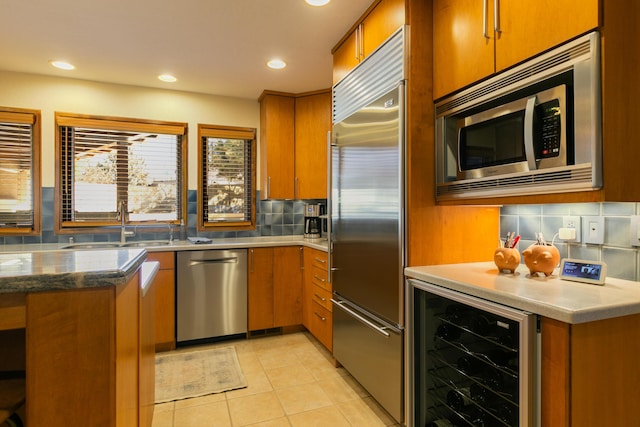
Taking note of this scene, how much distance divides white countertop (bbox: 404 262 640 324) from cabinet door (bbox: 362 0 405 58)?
1331mm

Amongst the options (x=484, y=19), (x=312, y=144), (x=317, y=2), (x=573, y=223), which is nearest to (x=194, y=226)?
(x=312, y=144)

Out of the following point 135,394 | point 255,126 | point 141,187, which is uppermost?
point 255,126

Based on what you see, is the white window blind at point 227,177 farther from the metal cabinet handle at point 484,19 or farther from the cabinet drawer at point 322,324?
the metal cabinet handle at point 484,19

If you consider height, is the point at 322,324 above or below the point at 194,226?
below

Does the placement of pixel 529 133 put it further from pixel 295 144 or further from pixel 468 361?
pixel 295 144

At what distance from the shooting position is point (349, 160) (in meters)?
2.40

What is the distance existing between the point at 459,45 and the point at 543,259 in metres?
1.09

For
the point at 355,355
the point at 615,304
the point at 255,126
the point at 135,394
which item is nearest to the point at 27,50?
the point at 255,126

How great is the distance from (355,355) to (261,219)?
2047 millimetres

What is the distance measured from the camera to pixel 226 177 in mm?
3826

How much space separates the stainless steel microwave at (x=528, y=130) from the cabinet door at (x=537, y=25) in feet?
0.12

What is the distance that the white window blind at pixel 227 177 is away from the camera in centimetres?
374

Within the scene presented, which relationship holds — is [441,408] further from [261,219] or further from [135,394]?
[261,219]

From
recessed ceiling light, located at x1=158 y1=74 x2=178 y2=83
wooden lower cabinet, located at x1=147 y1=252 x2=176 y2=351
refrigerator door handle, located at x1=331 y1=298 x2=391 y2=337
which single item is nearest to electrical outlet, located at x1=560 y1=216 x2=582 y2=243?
refrigerator door handle, located at x1=331 y1=298 x2=391 y2=337
